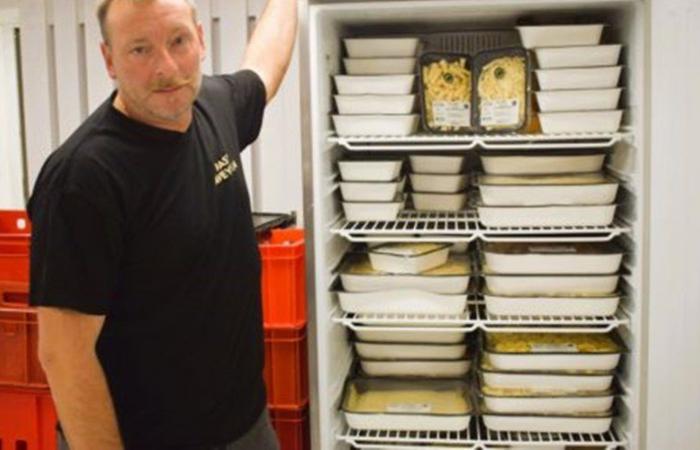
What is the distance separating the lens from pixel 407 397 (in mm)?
2408

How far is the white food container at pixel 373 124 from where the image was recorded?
2.21 metres

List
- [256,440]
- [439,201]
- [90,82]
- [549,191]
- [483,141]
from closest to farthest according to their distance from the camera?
[256,440]
[483,141]
[549,191]
[439,201]
[90,82]

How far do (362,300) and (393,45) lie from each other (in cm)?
71

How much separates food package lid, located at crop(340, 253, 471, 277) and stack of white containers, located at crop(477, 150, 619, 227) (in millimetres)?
181

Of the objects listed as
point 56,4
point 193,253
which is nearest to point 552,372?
point 193,253

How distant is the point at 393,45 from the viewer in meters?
2.25

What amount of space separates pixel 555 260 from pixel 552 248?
7 centimetres

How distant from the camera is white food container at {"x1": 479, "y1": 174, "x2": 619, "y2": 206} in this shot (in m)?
2.17

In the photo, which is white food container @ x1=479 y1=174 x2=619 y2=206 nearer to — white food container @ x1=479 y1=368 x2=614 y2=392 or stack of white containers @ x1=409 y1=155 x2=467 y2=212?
stack of white containers @ x1=409 y1=155 x2=467 y2=212

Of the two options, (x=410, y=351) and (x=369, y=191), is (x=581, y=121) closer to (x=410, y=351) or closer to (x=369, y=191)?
(x=369, y=191)

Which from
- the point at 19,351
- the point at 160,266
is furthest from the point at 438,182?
the point at 19,351

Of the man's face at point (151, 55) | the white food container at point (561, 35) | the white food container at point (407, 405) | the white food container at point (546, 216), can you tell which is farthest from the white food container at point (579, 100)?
the man's face at point (151, 55)

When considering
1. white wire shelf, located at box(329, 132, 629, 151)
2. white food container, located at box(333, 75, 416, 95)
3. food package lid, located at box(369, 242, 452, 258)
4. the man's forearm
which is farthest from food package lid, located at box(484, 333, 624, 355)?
the man's forearm

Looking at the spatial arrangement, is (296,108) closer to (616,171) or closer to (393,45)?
(393,45)
